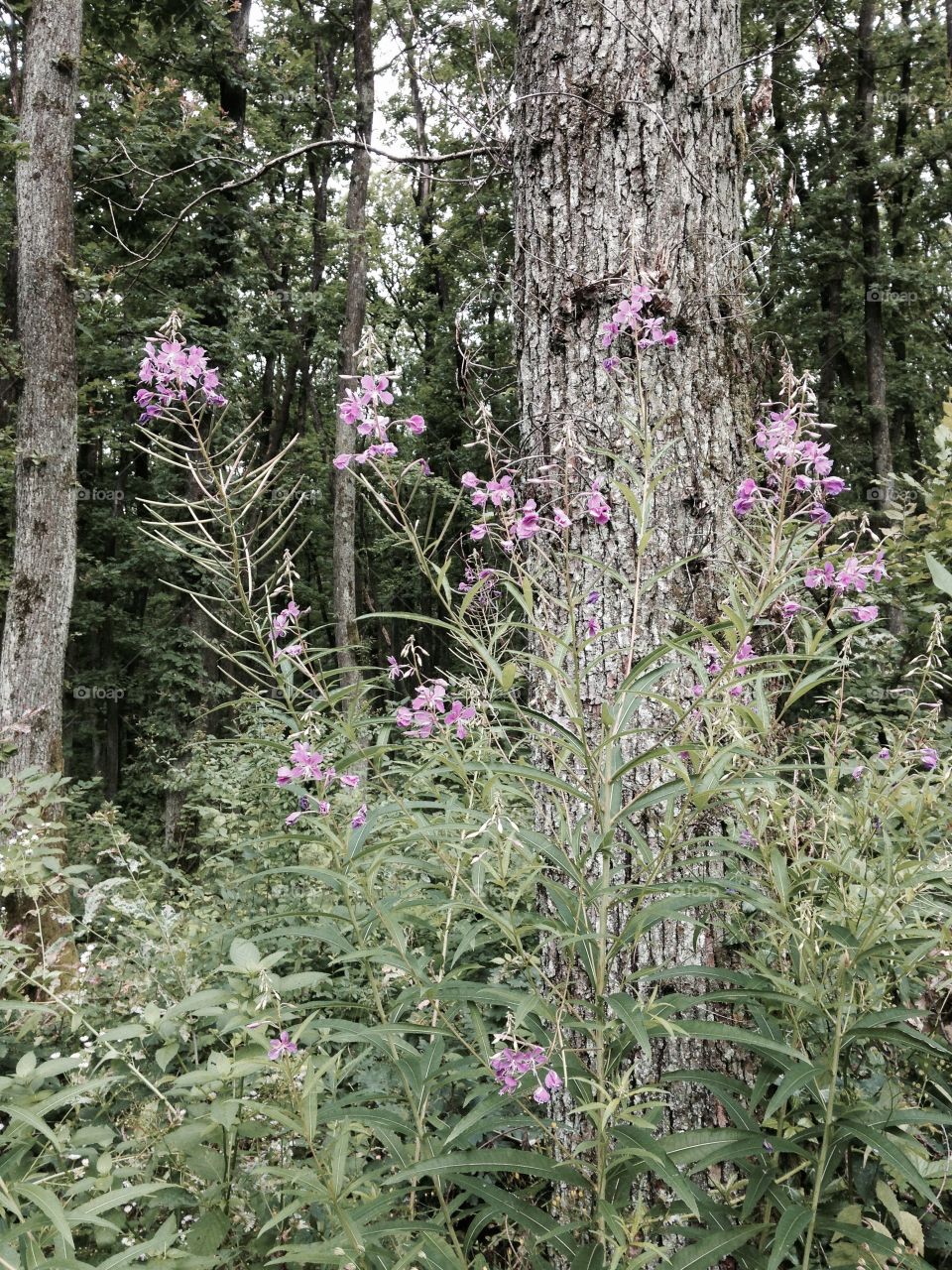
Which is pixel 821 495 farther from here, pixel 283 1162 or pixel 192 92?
pixel 192 92

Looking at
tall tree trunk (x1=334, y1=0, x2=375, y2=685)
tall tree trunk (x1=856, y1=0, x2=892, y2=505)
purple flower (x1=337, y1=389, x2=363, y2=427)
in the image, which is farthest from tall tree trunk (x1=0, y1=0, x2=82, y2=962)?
tall tree trunk (x1=856, y1=0, x2=892, y2=505)

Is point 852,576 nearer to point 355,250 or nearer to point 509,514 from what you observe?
point 509,514

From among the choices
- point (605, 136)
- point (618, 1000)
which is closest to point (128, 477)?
point (605, 136)

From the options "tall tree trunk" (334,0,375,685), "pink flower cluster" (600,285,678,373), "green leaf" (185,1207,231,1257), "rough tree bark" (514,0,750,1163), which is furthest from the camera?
"tall tree trunk" (334,0,375,685)

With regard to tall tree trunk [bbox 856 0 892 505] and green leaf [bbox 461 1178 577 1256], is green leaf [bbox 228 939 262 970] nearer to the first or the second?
green leaf [bbox 461 1178 577 1256]

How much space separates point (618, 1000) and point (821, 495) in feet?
3.07

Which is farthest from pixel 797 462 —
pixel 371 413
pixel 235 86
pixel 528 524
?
pixel 235 86

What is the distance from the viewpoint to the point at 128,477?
1678cm

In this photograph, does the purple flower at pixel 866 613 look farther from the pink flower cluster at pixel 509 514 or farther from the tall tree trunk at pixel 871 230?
the tall tree trunk at pixel 871 230

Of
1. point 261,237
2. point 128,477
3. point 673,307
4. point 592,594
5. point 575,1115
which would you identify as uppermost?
point 261,237

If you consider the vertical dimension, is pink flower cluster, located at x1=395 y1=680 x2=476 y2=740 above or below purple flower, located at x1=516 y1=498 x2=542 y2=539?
below

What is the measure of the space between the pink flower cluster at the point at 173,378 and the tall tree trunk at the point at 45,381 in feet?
14.0

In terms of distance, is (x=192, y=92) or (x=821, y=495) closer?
(x=821, y=495)

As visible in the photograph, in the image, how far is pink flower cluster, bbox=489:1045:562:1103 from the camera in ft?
4.07
